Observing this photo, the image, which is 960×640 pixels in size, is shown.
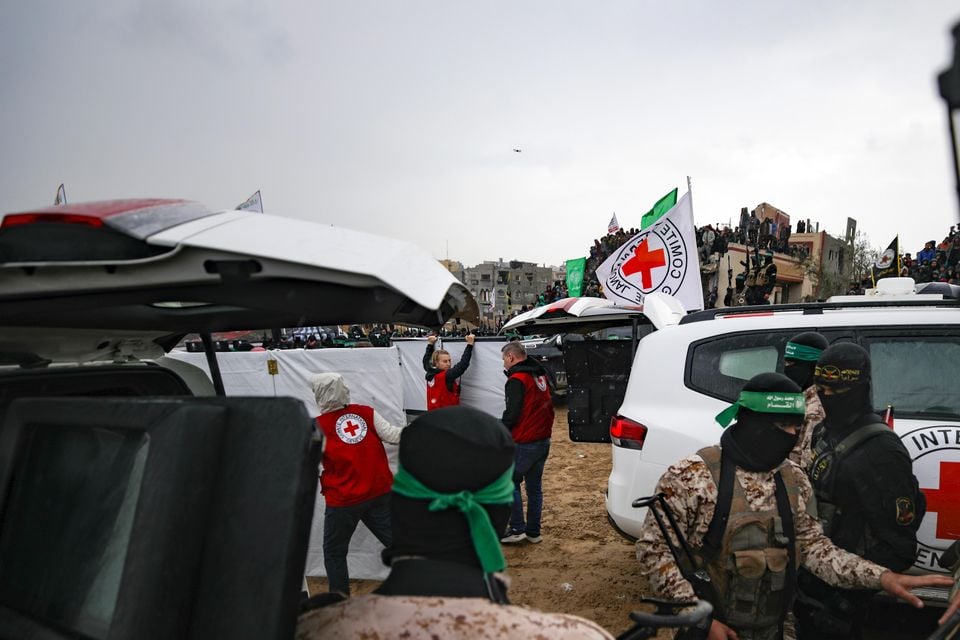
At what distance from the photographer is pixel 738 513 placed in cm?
207

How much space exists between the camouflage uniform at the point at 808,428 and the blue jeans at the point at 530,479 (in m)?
2.35

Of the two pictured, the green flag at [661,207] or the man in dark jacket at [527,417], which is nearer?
the man in dark jacket at [527,417]

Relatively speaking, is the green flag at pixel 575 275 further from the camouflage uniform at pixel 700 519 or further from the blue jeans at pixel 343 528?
the camouflage uniform at pixel 700 519

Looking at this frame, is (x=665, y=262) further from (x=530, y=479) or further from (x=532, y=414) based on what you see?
(x=530, y=479)

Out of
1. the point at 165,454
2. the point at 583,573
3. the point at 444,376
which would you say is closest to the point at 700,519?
the point at 165,454

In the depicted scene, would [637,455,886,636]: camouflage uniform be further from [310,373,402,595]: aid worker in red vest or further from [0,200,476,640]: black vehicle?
[310,373,402,595]: aid worker in red vest

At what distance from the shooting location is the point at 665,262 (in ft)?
23.1

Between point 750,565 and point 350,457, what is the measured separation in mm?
2501

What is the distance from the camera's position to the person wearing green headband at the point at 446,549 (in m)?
1.10

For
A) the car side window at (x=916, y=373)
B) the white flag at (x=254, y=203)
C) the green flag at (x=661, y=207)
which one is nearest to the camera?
the car side window at (x=916, y=373)

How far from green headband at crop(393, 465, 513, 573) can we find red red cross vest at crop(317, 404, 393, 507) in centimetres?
268

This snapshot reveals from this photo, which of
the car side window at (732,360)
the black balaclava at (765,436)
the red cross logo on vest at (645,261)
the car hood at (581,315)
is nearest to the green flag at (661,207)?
the red cross logo on vest at (645,261)

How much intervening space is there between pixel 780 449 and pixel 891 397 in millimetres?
1934

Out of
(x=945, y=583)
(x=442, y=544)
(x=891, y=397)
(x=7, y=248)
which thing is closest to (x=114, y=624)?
(x=442, y=544)
